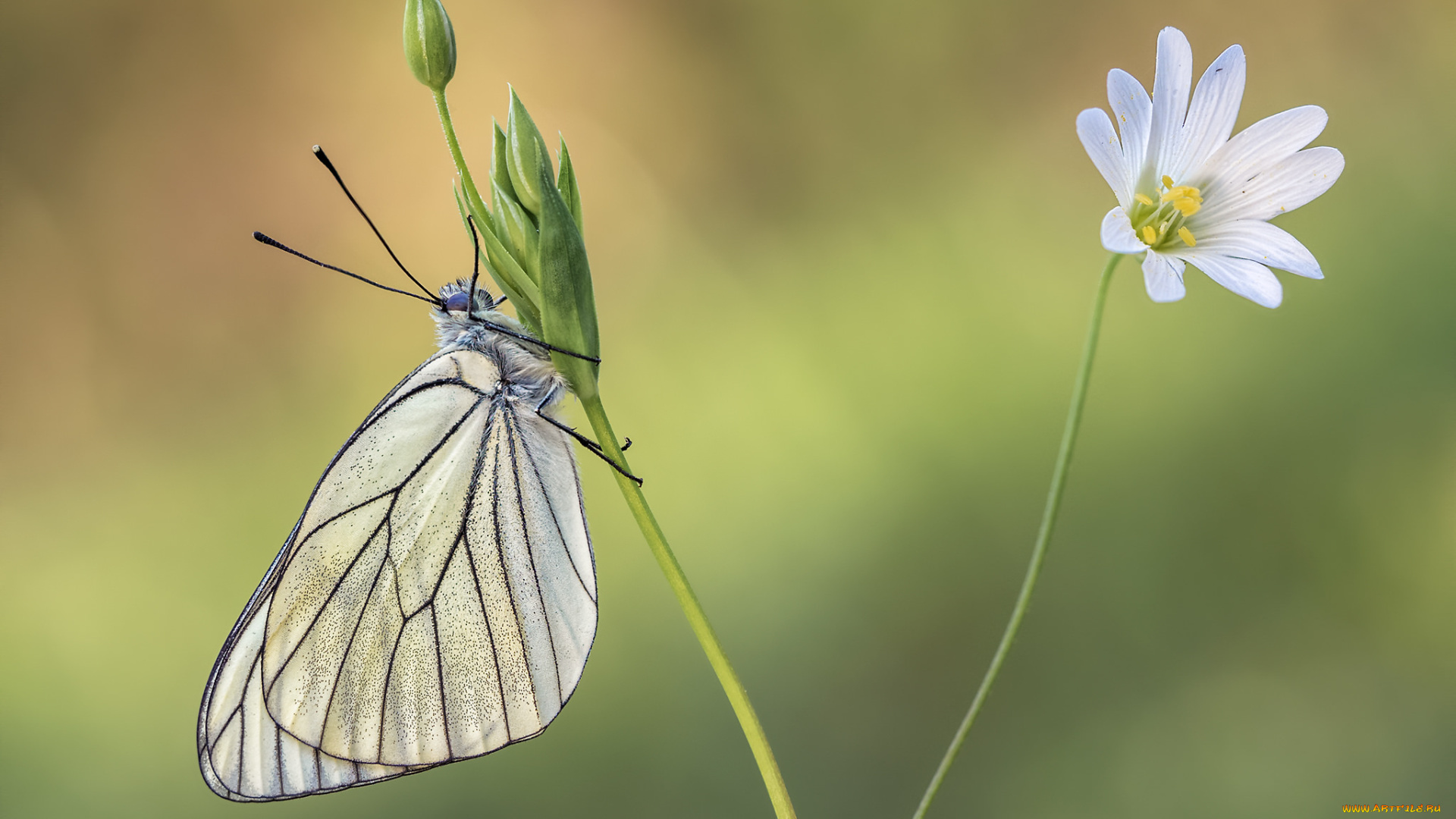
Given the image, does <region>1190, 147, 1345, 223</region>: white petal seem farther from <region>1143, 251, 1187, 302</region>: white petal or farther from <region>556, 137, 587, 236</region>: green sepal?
<region>556, 137, 587, 236</region>: green sepal

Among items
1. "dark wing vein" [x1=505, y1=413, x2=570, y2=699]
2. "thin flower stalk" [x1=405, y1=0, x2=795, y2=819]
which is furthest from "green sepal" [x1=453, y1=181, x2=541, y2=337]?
"dark wing vein" [x1=505, y1=413, x2=570, y2=699]

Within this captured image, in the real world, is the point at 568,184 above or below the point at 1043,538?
above

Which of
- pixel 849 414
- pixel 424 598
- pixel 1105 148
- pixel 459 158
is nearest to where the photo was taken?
pixel 459 158

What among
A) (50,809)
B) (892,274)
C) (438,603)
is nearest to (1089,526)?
(892,274)

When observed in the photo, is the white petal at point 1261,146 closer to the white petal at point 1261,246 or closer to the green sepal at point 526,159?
the white petal at point 1261,246

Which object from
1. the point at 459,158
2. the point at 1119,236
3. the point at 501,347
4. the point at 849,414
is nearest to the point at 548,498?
the point at 501,347

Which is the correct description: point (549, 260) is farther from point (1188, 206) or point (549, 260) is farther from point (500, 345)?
point (1188, 206)

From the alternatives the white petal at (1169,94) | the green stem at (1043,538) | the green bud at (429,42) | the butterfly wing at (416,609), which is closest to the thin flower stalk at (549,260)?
the green bud at (429,42)
